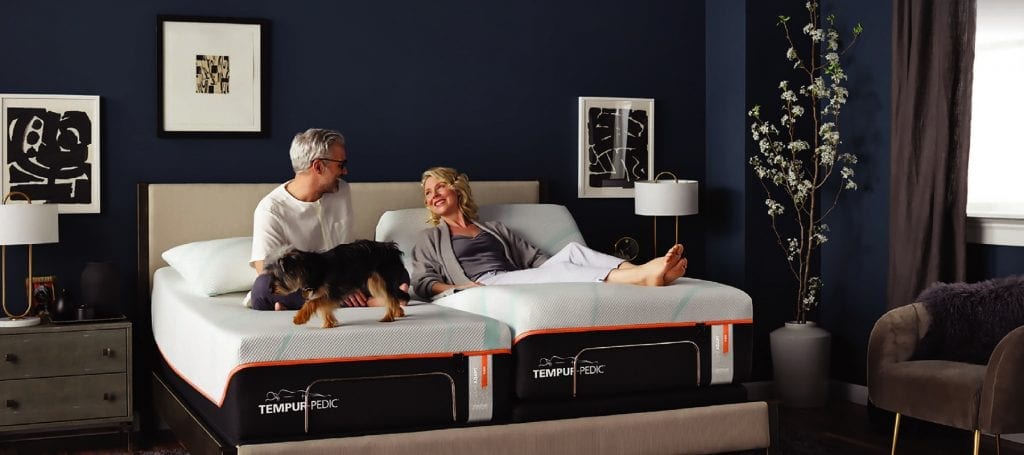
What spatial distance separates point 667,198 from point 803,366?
1.07 metres

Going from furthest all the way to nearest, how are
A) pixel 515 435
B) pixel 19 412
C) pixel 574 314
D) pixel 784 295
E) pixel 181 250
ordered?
pixel 784 295 < pixel 181 250 < pixel 19 412 < pixel 574 314 < pixel 515 435

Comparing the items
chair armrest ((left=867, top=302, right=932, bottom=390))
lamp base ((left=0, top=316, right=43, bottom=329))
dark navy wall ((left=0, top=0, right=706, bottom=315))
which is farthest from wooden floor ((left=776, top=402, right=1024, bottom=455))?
lamp base ((left=0, top=316, right=43, bottom=329))

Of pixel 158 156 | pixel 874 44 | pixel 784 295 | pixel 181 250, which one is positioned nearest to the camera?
pixel 181 250

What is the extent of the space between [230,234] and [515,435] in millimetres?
2125

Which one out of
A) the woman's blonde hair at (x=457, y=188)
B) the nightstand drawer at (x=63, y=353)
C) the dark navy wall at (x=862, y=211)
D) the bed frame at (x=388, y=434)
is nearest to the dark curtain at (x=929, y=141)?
the dark navy wall at (x=862, y=211)

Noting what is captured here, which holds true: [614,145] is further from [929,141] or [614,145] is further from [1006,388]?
[1006,388]

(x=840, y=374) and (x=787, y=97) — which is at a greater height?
(x=787, y=97)

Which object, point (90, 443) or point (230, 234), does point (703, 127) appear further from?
point (90, 443)

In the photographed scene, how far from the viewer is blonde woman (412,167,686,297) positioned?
4.39 metres

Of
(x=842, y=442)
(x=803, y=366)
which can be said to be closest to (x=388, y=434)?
(x=842, y=442)

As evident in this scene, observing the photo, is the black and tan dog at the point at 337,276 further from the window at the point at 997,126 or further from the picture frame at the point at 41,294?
the window at the point at 997,126

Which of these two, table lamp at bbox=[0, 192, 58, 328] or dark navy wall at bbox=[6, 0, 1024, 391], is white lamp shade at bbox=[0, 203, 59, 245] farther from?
dark navy wall at bbox=[6, 0, 1024, 391]

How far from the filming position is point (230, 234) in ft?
16.2

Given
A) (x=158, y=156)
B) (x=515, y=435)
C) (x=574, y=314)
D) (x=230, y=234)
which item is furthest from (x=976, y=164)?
(x=158, y=156)
